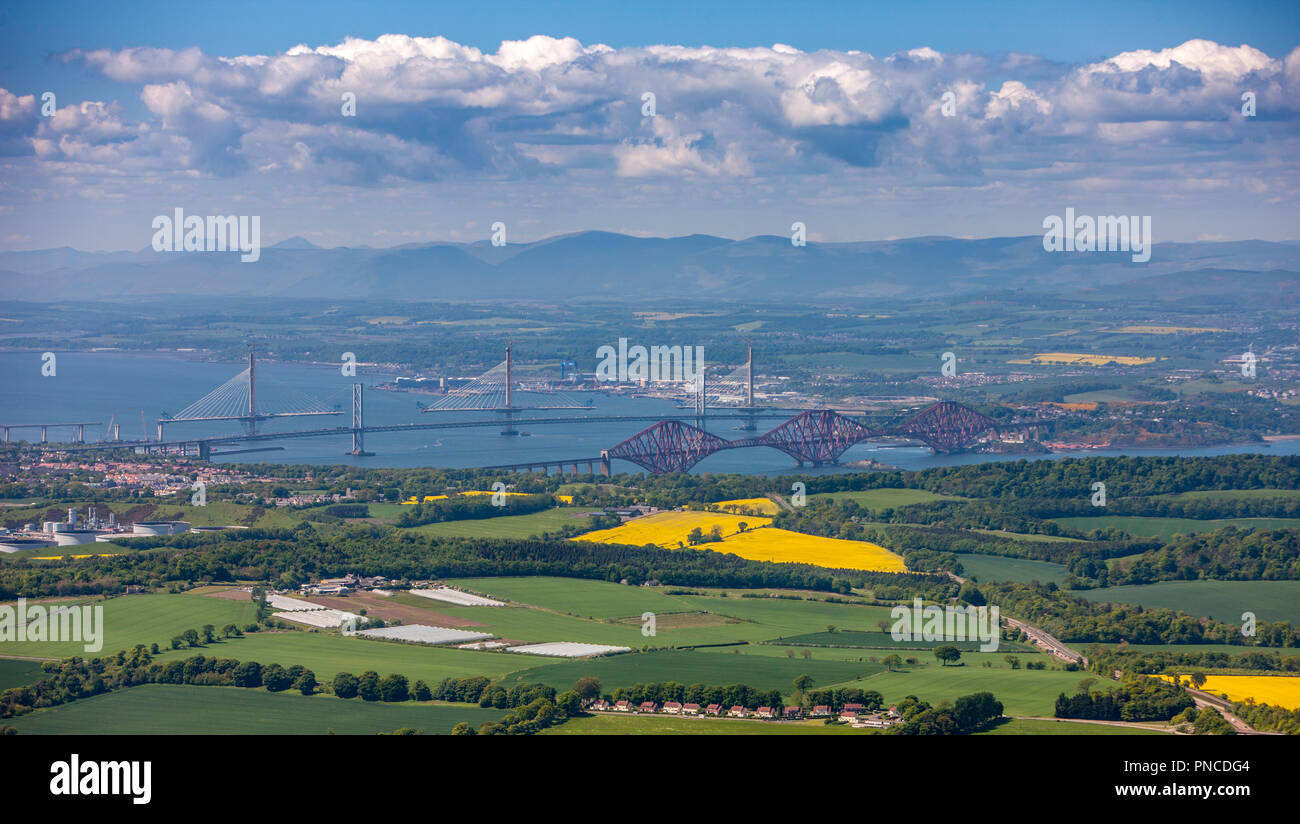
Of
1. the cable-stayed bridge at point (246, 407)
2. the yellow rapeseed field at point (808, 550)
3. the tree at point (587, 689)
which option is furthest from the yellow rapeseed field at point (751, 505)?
the cable-stayed bridge at point (246, 407)

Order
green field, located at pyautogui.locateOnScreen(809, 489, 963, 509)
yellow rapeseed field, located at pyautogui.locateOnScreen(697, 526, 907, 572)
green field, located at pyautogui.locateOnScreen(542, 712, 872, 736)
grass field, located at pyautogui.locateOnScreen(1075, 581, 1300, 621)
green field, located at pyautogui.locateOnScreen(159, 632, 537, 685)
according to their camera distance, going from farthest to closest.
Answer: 1. green field, located at pyautogui.locateOnScreen(809, 489, 963, 509)
2. yellow rapeseed field, located at pyautogui.locateOnScreen(697, 526, 907, 572)
3. grass field, located at pyautogui.locateOnScreen(1075, 581, 1300, 621)
4. green field, located at pyautogui.locateOnScreen(159, 632, 537, 685)
5. green field, located at pyautogui.locateOnScreen(542, 712, 872, 736)

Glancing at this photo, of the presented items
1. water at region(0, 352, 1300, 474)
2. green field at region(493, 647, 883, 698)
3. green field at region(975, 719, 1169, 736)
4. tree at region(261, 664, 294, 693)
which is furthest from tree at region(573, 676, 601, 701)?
water at region(0, 352, 1300, 474)

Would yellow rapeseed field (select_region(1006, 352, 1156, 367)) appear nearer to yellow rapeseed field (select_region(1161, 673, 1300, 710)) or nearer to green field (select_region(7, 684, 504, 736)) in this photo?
yellow rapeseed field (select_region(1161, 673, 1300, 710))

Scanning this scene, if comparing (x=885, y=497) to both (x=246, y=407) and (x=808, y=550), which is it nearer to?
(x=808, y=550)

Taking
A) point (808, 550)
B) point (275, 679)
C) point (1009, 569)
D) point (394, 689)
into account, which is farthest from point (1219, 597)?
point (275, 679)
